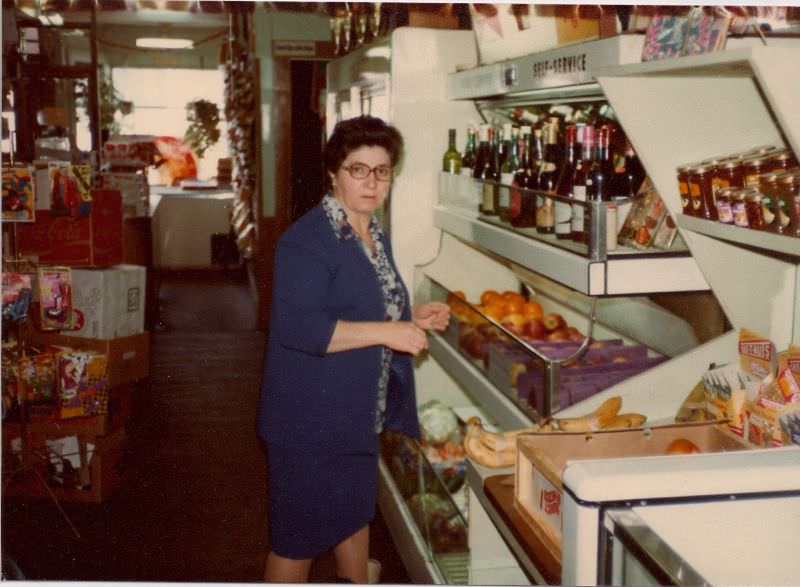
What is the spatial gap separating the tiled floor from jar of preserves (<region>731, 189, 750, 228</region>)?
6.59ft

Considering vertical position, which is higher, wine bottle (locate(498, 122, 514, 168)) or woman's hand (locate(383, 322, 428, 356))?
wine bottle (locate(498, 122, 514, 168))

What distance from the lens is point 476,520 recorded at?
2.64m

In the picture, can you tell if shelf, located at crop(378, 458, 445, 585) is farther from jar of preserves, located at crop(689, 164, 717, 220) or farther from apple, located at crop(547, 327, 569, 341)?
jar of preserves, located at crop(689, 164, 717, 220)

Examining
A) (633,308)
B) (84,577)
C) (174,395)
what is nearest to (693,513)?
(633,308)

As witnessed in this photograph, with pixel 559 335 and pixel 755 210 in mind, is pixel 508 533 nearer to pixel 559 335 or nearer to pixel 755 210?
pixel 755 210

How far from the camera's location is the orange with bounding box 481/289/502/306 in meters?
3.69

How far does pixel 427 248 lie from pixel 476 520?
1.58 m

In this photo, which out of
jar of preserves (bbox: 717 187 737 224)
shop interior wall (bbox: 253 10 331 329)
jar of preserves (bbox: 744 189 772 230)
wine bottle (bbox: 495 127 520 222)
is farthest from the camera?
shop interior wall (bbox: 253 10 331 329)

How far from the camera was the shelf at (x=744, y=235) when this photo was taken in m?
1.61

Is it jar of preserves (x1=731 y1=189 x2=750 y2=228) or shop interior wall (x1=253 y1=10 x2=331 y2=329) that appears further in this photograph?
shop interior wall (x1=253 y1=10 x2=331 y2=329)

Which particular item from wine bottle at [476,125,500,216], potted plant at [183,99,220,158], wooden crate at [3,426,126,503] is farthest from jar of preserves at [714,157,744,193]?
potted plant at [183,99,220,158]

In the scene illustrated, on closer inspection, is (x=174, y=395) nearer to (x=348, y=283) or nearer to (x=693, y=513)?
(x=348, y=283)

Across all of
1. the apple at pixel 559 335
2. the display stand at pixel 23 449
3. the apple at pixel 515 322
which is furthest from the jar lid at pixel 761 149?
the display stand at pixel 23 449

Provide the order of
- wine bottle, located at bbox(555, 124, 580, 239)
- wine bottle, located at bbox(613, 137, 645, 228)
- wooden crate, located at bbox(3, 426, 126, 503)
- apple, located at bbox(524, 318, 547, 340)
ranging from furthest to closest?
wooden crate, located at bbox(3, 426, 126, 503), apple, located at bbox(524, 318, 547, 340), wine bottle, located at bbox(613, 137, 645, 228), wine bottle, located at bbox(555, 124, 580, 239)
